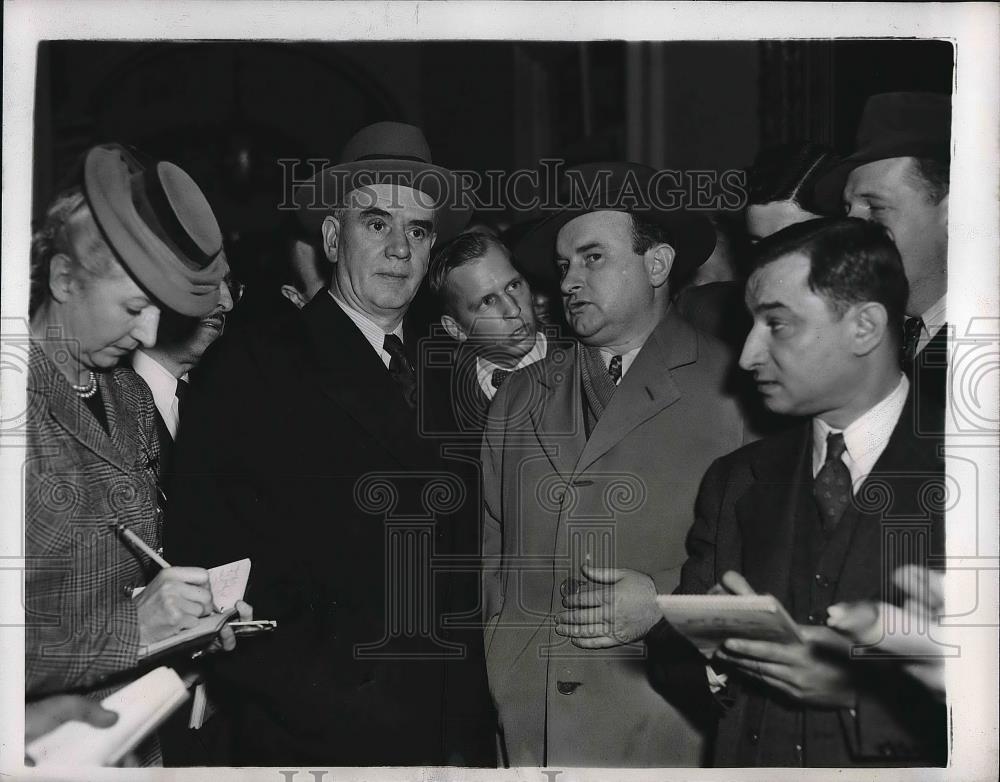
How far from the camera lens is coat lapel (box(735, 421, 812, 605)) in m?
3.12

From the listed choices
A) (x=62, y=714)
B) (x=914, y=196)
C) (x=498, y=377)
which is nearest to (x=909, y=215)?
(x=914, y=196)

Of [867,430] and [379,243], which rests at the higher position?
[379,243]

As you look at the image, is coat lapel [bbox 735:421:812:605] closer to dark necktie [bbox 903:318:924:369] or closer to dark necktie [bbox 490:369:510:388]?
dark necktie [bbox 903:318:924:369]

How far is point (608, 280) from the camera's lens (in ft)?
10.7

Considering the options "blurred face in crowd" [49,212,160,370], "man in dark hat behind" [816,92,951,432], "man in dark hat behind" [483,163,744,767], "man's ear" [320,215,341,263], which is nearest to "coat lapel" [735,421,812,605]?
"man in dark hat behind" [483,163,744,767]

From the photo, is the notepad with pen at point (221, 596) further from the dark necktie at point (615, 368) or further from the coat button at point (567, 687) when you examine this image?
the dark necktie at point (615, 368)

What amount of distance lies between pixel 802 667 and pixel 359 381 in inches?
58.7

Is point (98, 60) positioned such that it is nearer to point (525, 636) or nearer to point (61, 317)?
point (61, 317)

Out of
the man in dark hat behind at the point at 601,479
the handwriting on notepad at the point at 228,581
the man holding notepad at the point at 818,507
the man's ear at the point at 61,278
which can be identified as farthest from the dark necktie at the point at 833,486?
the man's ear at the point at 61,278

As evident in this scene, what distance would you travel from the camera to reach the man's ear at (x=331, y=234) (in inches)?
130

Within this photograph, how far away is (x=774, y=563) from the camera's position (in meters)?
3.12

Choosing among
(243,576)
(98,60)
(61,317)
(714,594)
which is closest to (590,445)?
(714,594)

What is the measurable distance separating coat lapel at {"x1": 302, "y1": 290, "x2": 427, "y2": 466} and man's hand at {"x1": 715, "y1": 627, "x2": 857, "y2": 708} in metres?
1.07

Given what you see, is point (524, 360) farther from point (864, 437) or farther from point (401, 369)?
point (864, 437)
